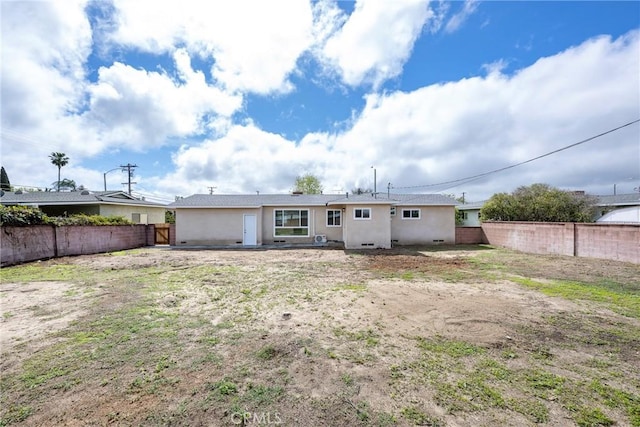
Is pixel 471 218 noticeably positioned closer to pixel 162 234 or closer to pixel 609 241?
pixel 609 241

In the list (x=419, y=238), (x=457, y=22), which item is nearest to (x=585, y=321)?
(x=457, y=22)

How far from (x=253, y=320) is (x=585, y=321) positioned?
5710mm

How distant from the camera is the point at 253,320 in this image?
4785mm

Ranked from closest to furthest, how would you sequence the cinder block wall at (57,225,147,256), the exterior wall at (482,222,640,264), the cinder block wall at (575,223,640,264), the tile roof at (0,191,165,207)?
the cinder block wall at (575,223,640,264) → the exterior wall at (482,222,640,264) → the cinder block wall at (57,225,147,256) → the tile roof at (0,191,165,207)

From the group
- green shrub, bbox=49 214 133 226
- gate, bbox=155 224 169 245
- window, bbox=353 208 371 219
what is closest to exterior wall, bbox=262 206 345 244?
window, bbox=353 208 371 219

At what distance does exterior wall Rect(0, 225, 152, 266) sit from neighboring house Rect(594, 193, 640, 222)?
31669 millimetres

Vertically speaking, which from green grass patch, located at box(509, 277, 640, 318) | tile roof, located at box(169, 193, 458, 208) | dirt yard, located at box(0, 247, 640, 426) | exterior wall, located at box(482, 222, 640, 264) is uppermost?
tile roof, located at box(169, 193, 458, 208)

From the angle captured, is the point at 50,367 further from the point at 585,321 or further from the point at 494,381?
the point at 585,321

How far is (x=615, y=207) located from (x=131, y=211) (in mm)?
40937

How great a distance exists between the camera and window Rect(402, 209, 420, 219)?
59.5 feet

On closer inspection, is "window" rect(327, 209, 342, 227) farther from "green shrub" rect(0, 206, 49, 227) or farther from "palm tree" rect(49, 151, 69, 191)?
"palm tree" rect(49, 151, 69, 191)

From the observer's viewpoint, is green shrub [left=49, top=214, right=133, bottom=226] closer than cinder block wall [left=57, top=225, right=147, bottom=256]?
Yes

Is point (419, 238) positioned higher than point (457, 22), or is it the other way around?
point (457, 22)

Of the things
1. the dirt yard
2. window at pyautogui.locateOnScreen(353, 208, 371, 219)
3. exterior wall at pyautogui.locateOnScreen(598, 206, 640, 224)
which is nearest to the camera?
the dirt yard
